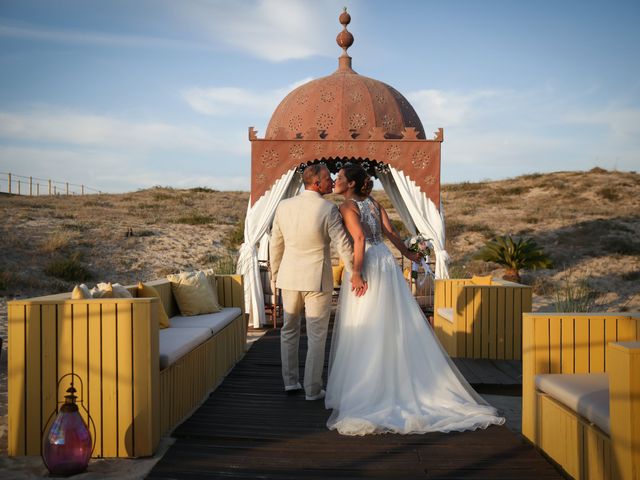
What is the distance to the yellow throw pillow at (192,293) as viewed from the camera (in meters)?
5.76

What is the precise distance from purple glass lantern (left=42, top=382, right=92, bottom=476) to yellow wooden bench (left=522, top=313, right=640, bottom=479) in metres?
2.31

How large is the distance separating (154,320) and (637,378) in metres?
2.35

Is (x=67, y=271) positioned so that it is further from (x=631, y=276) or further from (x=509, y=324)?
(x=631, y=276)

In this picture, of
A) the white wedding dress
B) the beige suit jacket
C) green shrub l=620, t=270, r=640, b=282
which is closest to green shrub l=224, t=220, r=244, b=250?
green shrub l=620, t=270, r=640, b=282

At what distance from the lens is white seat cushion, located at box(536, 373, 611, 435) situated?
2.55m

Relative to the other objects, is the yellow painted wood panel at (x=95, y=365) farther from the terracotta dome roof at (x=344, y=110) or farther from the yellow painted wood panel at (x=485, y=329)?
the terracotta dome roof at (x=344, y=110)

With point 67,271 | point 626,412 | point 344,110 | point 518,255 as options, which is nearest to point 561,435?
point 626,412

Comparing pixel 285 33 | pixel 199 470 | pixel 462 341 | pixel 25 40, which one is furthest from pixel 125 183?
pixel 199 470

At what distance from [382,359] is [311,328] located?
60 centimetres

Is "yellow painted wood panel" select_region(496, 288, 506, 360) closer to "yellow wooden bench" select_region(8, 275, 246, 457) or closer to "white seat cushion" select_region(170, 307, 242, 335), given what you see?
"white seat cushion" select_region(170, 307, 242, 335)

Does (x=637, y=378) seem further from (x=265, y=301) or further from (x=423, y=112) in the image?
(x=423, y=112)

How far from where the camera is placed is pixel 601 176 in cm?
3425

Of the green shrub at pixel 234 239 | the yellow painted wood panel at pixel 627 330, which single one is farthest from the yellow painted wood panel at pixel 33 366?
the green shrub at pixel 234 239

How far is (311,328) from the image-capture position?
4352mm
